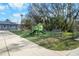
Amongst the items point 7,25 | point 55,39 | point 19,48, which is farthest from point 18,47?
point 55,39

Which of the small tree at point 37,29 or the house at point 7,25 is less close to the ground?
the house at point 7,25

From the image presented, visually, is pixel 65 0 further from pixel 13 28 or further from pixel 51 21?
pixel 13 28

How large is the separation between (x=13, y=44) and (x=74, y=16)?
571 millimetres

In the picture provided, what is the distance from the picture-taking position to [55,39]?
2.09 m

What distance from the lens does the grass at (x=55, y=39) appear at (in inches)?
82.4

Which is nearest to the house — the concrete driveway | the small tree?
the concrete driveway

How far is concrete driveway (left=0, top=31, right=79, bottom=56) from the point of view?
81.2 inches

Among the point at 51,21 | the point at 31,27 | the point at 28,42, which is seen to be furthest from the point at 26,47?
the point at 51,21

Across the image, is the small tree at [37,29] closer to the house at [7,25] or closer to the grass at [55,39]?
the grass at [55,39]

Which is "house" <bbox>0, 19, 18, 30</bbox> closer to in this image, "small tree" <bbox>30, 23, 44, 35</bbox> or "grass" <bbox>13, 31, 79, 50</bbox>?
"grass" <bbox>13, 31, 79, 50</bbox>

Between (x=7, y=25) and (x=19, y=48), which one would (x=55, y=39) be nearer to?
(x=19, y=48)

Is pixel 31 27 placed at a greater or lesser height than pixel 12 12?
lesser

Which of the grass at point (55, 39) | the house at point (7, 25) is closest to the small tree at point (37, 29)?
the grass at point (55, 39)

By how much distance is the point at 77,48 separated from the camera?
2.09m
